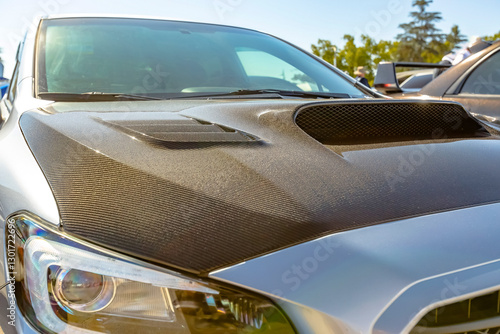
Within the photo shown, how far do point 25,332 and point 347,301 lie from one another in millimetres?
676

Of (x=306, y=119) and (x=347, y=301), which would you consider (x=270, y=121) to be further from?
(x=347, y=301)

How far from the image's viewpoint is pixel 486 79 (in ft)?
13.5

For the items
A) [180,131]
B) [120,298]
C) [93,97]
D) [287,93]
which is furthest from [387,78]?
[120,298]

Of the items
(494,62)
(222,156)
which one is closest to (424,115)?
(222,156)

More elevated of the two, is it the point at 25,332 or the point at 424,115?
the point at 424,115

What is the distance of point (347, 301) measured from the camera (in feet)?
3.16

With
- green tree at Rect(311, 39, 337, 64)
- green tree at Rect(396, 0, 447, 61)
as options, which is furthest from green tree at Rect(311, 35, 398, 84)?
green tree at Rect(396, 0, 447, 61)

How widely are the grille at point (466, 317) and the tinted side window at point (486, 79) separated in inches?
136

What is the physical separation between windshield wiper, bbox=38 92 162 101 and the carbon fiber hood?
37 centimetres

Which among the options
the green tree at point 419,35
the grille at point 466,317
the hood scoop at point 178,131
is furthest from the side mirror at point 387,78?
the green tree at point 419,35

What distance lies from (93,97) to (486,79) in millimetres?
3307

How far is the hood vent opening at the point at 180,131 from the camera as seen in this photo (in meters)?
1.43

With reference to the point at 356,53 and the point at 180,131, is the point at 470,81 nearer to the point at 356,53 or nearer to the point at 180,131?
the point at 180,131

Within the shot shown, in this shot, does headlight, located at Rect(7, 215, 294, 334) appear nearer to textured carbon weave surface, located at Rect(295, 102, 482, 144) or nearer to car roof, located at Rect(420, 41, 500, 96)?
textured carbon weave surface, located at Rect(295, 102, 482, 144)
